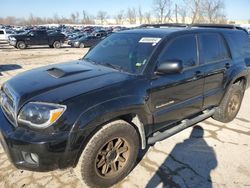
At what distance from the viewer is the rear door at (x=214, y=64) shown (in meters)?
3.96

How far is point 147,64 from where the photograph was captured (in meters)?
3.17

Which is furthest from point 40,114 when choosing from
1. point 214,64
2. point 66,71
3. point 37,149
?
point 214,64

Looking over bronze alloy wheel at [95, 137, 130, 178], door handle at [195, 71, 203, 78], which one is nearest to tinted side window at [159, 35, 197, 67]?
door handle at [195, 71, 203, 78]

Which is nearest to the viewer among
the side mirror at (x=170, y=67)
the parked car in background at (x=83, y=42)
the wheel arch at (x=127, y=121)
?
the wheel arch at (x=127, y=121)

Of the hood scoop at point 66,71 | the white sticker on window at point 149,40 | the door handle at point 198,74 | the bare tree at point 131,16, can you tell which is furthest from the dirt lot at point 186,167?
the bare tree at point 131,16

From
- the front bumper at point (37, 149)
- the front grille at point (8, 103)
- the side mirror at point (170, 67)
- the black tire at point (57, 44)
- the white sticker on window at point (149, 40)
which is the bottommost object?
the black tire at point (57, 44)

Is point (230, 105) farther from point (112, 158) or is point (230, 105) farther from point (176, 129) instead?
point (112, 158)

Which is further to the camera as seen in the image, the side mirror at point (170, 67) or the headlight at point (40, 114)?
the side mirror at point (170, 67)

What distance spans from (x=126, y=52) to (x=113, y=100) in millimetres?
1054

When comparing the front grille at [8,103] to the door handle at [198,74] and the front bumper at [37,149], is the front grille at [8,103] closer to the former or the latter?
the front bumper at [37,149]

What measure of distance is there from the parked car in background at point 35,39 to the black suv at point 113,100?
2042 cm

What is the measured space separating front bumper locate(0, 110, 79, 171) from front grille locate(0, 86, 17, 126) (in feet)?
0.48

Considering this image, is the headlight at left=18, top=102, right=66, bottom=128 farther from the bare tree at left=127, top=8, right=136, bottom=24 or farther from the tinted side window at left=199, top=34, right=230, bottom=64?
the bare tree at left=127, top=8, right=136, bottom=24

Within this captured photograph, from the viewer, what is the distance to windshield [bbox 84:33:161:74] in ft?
10.8
